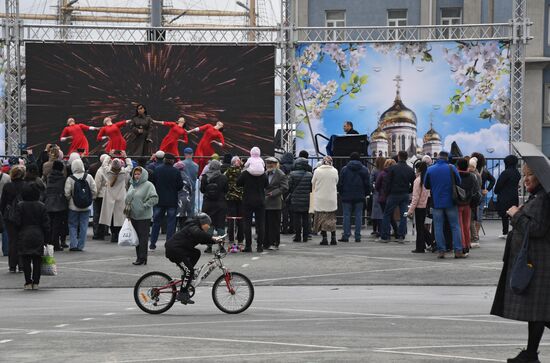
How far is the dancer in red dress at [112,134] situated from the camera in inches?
1331

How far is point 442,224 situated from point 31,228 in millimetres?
7297

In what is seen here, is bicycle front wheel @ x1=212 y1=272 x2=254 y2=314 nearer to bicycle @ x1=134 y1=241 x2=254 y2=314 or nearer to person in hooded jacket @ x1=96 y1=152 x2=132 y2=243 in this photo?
bicycle @ x1=134 y1=241 x2=254 y2=314

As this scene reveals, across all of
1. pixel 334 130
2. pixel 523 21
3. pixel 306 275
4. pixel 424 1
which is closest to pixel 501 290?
pixel 306 275

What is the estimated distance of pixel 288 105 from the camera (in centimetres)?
3612

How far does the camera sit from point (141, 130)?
108ft

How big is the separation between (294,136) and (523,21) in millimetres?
7106

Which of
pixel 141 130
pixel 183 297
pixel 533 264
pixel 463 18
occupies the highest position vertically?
pixel 463 18

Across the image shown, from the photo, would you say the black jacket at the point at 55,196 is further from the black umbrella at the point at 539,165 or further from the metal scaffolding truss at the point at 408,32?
the black umbrella at the point at 539,165

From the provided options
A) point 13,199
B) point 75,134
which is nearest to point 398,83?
point 75,134

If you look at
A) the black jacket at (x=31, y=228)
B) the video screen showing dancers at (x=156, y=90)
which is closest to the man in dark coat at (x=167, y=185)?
the black jacket at (x=31, y=228)

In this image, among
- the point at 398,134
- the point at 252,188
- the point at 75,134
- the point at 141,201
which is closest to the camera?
the point at 141,201

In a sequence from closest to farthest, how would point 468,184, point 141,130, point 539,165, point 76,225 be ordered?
point 539,165
point 468,184
point 76,225
point 141,130

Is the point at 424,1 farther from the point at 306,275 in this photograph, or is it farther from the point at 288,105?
the point at 306,275

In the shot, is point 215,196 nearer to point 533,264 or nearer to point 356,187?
point 356,187
